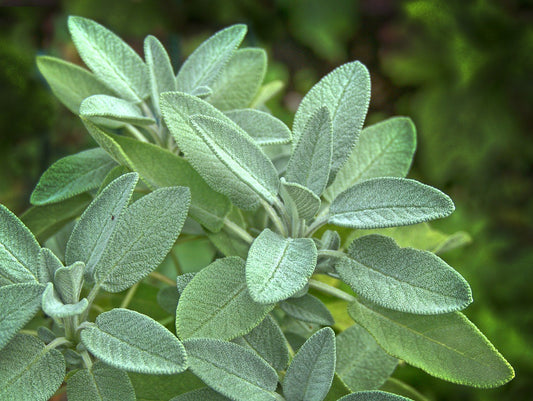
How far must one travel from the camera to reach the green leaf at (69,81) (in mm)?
540

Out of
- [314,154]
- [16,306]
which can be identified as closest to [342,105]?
[314,154]

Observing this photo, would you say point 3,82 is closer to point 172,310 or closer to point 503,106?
point 172,310

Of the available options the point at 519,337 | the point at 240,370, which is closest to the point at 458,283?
the point at 240,370

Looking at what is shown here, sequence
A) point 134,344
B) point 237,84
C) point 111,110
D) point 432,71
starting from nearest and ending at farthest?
point 134,344 → point 111,110 → point 237,84 → point 432,71

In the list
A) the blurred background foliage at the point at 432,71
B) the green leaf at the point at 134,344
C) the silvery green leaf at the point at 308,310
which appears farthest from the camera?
the blurred background foliage at the point at 432,71

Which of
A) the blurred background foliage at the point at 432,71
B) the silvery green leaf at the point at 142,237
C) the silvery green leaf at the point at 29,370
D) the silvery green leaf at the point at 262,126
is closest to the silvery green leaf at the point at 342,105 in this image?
the silvery green leaf at the point at 262,126

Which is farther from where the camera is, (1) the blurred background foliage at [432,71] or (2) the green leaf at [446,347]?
(1) the blurred background foliage at [432,71]

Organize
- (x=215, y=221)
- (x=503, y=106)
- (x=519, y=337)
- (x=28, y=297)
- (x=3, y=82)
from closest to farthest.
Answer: (x=28, y=297), (x=215, y=221), (x=519, y=337), (x=3, y=82), (x=503, y=106)

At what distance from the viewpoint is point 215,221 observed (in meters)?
0.47

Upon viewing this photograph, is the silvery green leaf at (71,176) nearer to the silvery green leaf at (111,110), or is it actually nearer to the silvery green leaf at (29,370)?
the silvery green leaf at (111,110)

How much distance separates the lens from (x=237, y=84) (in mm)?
556

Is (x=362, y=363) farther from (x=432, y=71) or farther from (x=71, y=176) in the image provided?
(x=432, y=71)

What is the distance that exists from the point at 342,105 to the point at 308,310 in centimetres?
16

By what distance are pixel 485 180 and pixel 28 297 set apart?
2.03 m
